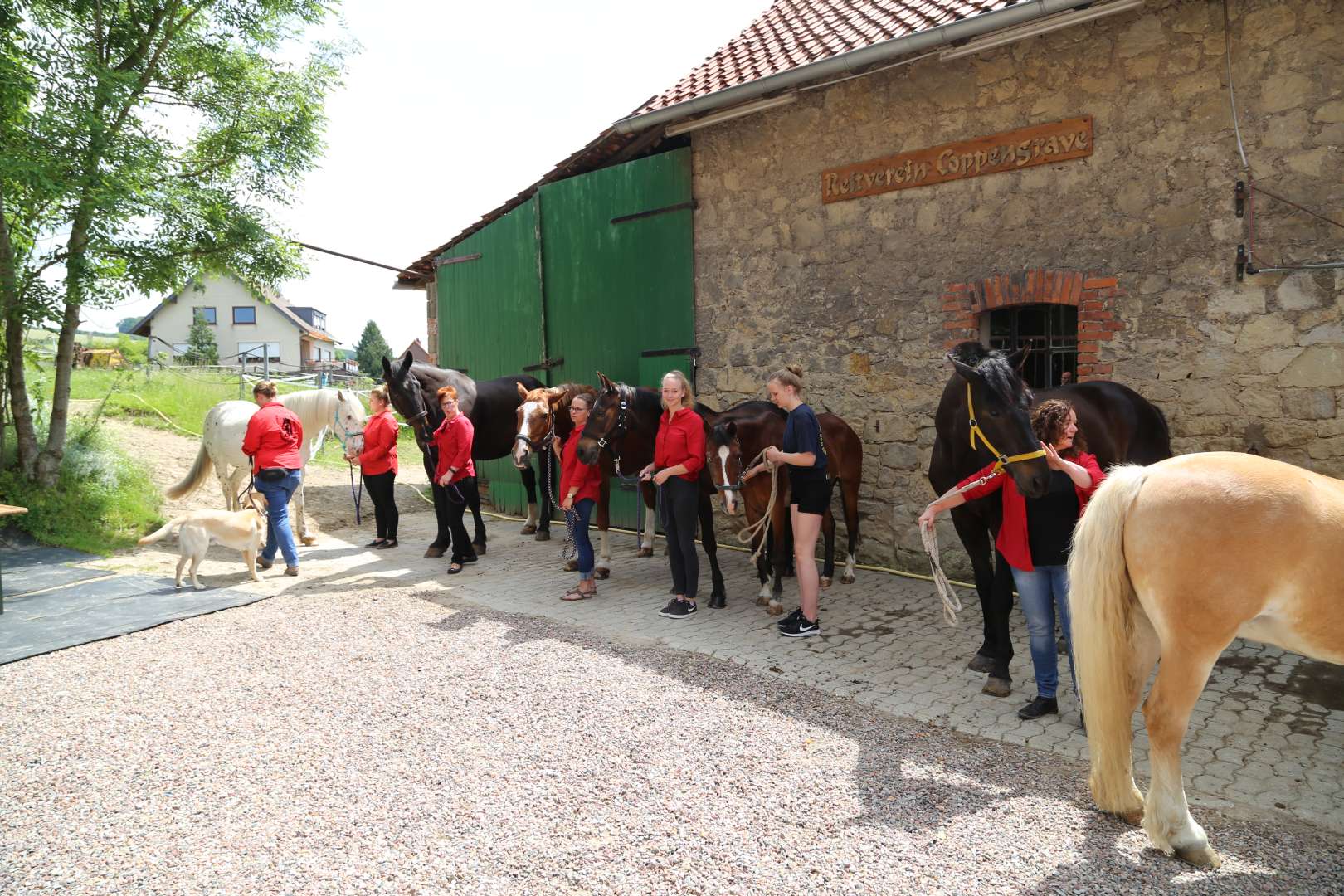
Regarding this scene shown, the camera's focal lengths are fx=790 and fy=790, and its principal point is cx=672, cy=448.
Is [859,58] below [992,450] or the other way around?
the other way around

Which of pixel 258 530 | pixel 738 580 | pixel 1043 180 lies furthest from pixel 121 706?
pixel 1043 180

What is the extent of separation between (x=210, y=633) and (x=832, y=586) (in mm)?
4806

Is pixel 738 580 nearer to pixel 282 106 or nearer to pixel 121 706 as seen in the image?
pixel 121 706

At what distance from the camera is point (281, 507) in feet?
24.5

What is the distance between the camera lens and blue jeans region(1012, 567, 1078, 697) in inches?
150

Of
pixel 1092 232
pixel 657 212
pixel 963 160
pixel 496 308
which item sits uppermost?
pixel 657 212

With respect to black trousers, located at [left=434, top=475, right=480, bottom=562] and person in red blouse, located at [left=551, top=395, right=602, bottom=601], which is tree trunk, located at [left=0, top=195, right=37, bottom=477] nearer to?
black trousers, located at [left=434, top=475, right=480, bottom=562]

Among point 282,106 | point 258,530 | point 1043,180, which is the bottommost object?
point 258,530

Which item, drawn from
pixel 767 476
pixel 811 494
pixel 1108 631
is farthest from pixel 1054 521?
pixel 767 476

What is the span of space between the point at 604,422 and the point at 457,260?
6.42m

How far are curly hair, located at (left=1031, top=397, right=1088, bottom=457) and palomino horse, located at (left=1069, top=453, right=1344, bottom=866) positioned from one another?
0.75 meters

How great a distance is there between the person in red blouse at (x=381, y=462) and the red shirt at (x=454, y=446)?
3.83 ft

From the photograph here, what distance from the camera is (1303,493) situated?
267 cm

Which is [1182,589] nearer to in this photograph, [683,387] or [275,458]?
[683,387]
